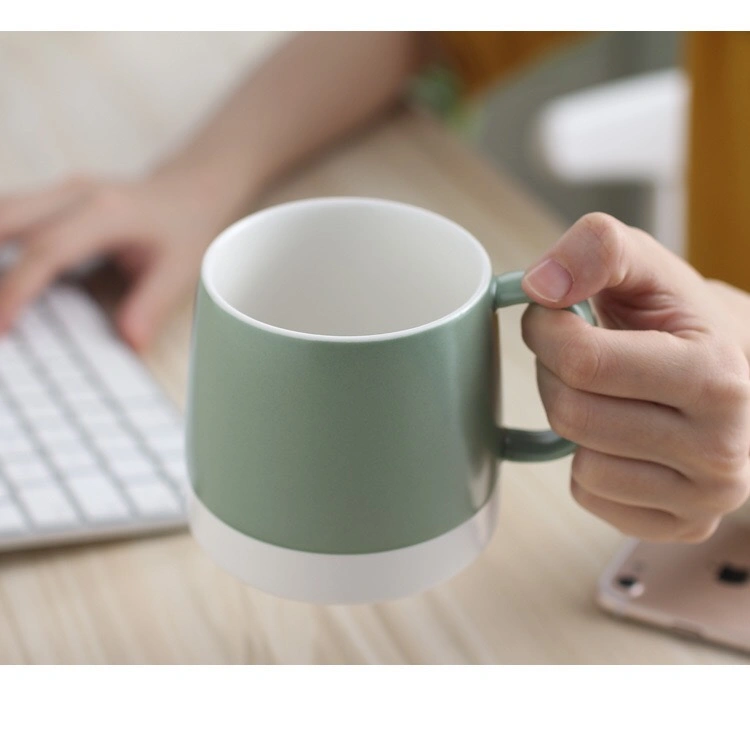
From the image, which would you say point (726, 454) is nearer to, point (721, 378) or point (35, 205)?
point (721, 378)

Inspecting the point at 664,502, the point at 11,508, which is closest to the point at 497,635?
the point at 664,502

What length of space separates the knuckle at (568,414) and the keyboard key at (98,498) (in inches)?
9.3

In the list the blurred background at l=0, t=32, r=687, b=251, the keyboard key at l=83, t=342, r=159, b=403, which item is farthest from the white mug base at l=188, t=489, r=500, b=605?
the blurred background at l=0, t=32, r=687, b=251

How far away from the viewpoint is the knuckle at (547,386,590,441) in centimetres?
41

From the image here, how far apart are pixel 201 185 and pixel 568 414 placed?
473 millimetres

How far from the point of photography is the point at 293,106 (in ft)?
2.86

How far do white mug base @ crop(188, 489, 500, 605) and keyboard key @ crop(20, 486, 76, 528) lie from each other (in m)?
0.13

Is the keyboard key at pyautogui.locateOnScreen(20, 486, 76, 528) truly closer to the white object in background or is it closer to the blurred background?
the blurred background

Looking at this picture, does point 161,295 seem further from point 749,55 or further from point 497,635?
point 749,55

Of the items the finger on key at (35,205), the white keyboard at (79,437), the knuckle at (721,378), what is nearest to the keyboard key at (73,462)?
the white keyboard at (79,437)

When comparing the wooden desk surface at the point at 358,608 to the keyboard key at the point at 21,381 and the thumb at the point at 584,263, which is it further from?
the thumb at the point at 584,263

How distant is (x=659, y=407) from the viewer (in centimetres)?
42

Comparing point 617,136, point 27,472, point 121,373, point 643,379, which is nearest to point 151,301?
point 121,373

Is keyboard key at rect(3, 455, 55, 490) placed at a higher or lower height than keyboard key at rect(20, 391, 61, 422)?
lower
